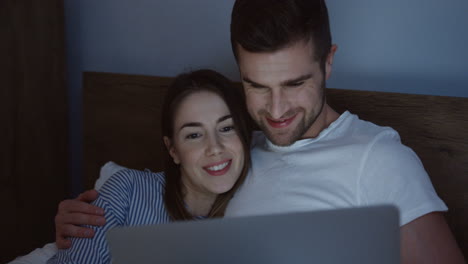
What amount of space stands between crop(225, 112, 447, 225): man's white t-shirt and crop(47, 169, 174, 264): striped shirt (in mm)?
215

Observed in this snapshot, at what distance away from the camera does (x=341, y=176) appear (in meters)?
1.06

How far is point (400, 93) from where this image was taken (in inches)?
50.9

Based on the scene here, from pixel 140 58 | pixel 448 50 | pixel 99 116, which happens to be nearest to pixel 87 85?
pixel 99 116

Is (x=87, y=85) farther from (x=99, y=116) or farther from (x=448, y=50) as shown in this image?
(x=448, y=50)

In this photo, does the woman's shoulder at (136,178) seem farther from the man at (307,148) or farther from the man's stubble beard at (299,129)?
the man's stubble beard at (299,129)

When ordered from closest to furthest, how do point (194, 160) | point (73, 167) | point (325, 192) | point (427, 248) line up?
1. point (427, 248)
2. point (325, 192)
3. point (194, 160)
4. point (73, 167)

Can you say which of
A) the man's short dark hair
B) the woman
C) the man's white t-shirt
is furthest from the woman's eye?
the man's short dark hair

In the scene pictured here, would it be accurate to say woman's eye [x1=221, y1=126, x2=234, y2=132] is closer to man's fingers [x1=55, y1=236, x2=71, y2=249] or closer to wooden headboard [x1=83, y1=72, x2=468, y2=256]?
wooden headboard [x1=83, y1=72, x2=468, y2=256]

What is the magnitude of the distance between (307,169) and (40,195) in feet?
4.45

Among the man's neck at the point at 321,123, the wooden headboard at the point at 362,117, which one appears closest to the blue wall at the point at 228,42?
the wooden headboard at the point at 362,117

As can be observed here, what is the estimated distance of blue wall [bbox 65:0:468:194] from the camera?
1.32m

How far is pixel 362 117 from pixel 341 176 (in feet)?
Result: 1.15

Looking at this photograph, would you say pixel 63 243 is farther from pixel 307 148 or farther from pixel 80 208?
pixel 307 148

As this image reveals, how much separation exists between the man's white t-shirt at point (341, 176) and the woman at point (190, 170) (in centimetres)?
8
